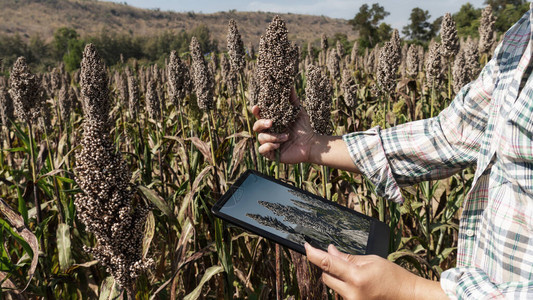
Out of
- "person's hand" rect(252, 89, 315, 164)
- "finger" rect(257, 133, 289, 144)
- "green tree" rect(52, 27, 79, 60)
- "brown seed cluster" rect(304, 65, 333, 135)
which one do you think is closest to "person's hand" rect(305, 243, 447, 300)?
"finger" rect(257, 133, 289, 144)

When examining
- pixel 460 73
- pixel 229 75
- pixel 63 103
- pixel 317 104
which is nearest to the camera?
pixel 317 104

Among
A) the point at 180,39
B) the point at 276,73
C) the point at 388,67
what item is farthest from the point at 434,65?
the point at 180,39

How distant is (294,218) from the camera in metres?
1.83

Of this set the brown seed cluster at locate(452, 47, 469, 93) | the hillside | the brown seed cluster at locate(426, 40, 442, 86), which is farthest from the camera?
the hillside

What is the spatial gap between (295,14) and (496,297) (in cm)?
17693

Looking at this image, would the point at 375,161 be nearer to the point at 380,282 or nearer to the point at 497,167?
the point at 497,167

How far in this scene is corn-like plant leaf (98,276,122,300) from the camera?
203 cm

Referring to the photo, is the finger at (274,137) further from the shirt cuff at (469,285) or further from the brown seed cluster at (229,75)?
the brown seed cluster at (229,75)

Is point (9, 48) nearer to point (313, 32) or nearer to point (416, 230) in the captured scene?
point (416, 230)

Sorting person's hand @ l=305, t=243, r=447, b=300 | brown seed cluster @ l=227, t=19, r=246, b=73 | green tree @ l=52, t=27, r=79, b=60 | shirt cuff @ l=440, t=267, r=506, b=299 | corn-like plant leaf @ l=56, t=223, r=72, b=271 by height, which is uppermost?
brown seed cluster @ l=227, t=19, r=246, b=73

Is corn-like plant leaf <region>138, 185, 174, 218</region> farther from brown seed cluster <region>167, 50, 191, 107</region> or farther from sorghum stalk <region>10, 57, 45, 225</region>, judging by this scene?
brown seed cluster <region>167, 50, 191, 107</region>

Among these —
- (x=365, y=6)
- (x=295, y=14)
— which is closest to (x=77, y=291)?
(x=365, y=6)

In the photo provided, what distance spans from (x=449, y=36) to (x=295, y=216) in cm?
401

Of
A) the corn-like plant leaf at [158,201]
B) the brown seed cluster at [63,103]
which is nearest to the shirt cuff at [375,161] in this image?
the corn-like plant leaf at [158,201]
